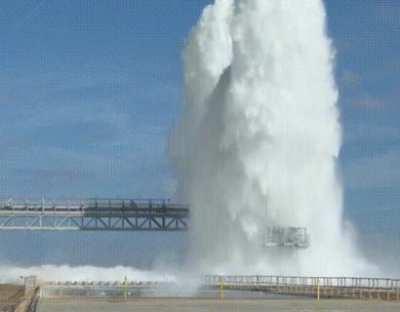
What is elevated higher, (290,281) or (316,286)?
(290,281)

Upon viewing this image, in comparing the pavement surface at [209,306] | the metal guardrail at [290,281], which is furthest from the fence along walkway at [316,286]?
the pavement surface at [209,306]

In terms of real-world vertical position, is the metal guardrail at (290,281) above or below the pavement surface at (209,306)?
above

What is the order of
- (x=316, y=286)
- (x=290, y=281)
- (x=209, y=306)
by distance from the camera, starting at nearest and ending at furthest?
(x=209, y=306) → (x=316, y=286) → (x=290, y=281)

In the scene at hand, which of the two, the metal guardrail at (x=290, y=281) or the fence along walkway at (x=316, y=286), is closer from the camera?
the fence along walkway at (x=316, y=286)

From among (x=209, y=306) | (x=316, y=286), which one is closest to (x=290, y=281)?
(x=316, y=286)

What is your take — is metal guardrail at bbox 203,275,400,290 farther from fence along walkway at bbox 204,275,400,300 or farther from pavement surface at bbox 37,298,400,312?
pavement surface at bbox 37,298,400,312

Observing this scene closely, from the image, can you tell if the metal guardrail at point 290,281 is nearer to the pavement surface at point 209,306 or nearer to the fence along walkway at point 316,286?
the fence along walkway at point 316,286

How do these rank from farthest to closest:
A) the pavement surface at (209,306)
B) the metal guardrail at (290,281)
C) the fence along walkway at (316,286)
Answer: the metal guardrail at (290,281), the fence along walkway at (316,286), the pavement surface at (209,306)

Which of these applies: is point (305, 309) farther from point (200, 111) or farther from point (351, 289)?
point (200, 111)

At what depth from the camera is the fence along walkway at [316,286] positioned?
200 feet

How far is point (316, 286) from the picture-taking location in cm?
6462

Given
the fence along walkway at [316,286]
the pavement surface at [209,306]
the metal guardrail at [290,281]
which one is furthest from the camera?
the metal guardrail at [290,281]

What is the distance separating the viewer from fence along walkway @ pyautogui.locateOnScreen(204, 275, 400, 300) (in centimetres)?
6088

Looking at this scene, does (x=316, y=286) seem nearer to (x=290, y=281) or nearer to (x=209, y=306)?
(x=290, y=281)
